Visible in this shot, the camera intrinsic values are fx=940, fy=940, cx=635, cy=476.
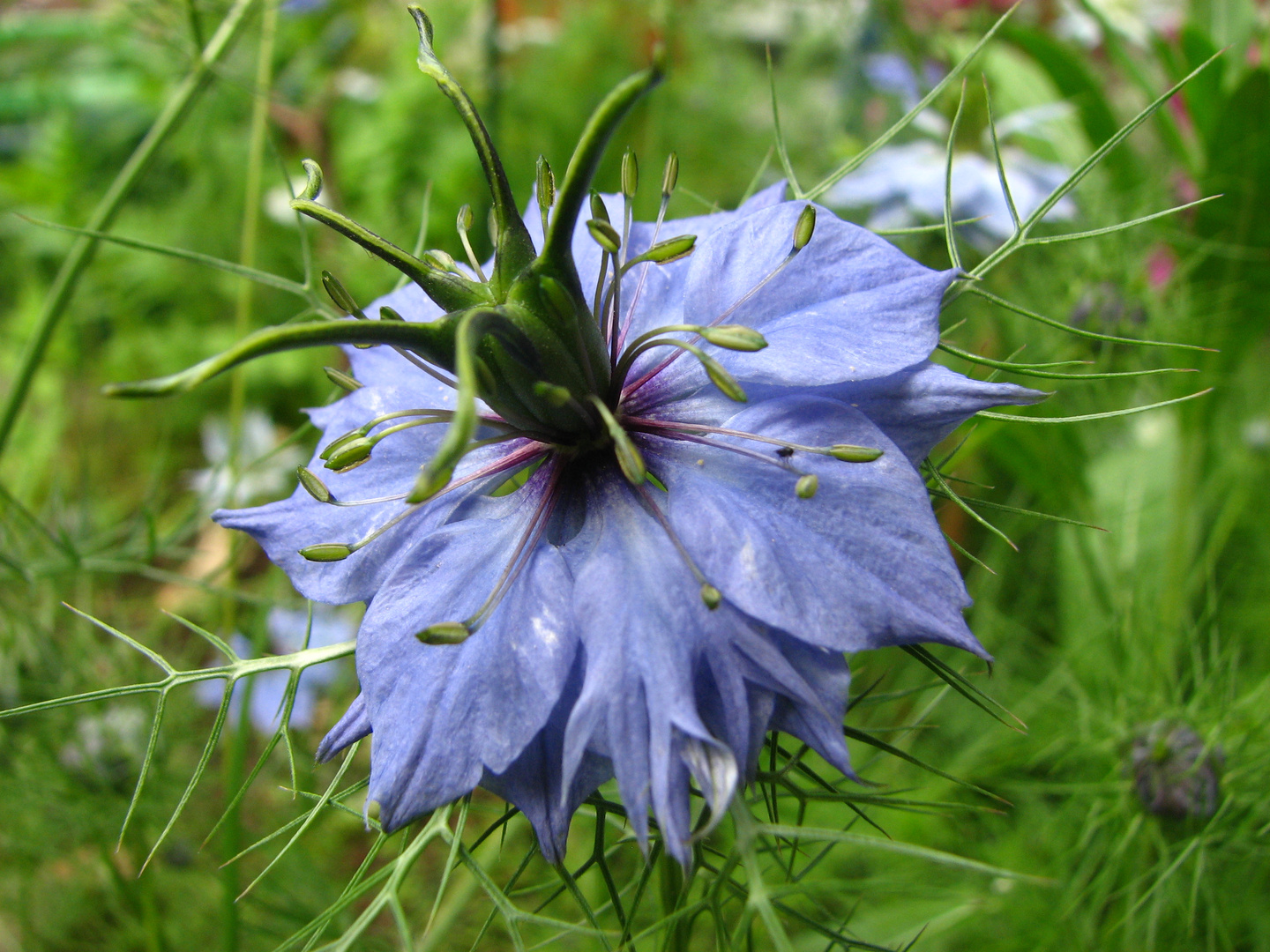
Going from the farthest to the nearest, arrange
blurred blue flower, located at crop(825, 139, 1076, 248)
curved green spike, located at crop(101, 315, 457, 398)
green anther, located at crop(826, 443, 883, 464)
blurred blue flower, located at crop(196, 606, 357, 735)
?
blurred blue flower, located at crop(196, 606, 357, 735)
blurred blue flower, located at crop(825, 139, 1076, 248)
green anther, located at crop(826, 443, 883, 464)
curved green spike, located at crop(101, 315, 457, 398)

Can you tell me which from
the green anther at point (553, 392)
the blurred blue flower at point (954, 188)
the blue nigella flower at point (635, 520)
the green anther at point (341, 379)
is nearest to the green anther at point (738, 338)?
the blue nigella flower at point (635, 520)

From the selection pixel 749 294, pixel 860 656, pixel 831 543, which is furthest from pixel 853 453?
pixel 860 656

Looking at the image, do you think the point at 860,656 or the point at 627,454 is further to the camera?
the point at 860,656

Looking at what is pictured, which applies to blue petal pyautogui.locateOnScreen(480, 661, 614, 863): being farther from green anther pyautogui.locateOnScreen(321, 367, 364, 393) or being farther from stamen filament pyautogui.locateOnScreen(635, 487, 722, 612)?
green anther pyautogui.locateOnScreen(321, 367, 364, 393)

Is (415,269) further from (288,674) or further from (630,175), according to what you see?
(288,674)

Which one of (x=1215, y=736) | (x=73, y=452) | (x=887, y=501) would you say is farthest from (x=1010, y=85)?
(x=73, y=452)

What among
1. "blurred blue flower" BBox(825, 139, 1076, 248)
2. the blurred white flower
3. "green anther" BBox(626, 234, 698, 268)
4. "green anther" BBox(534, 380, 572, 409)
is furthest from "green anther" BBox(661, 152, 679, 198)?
the blurred white flower
